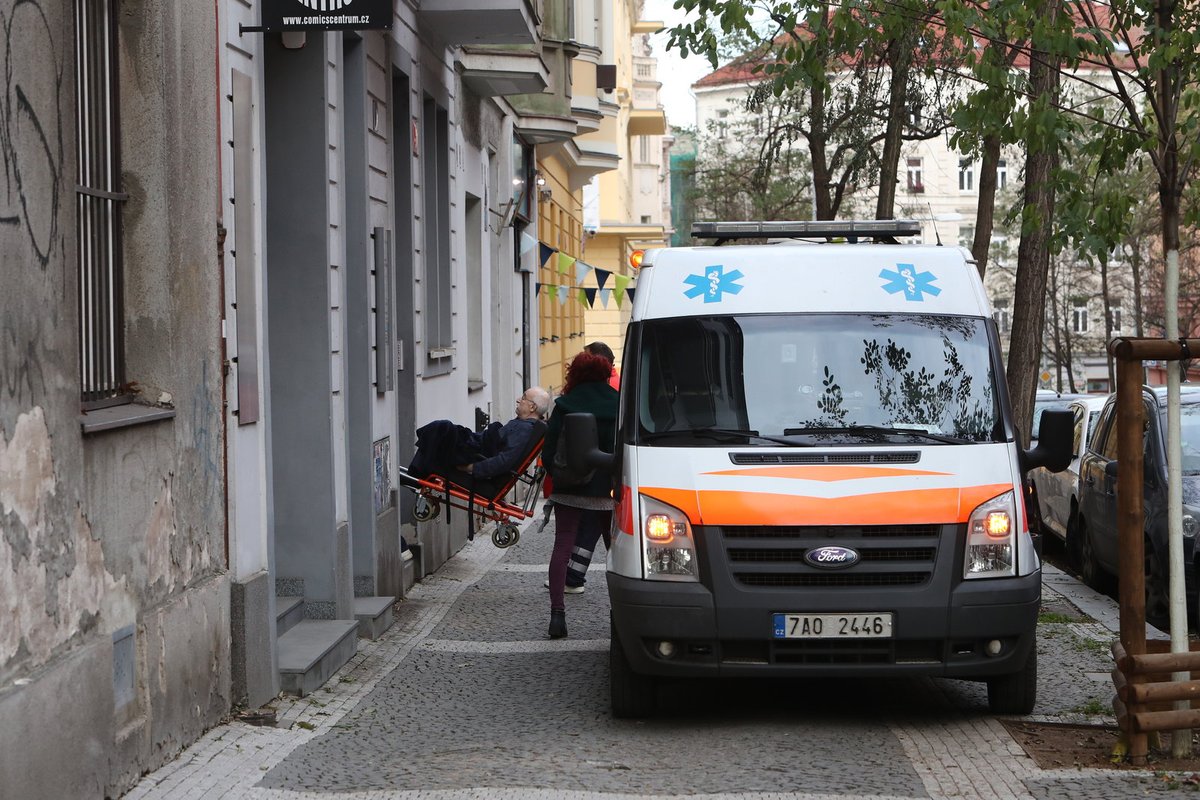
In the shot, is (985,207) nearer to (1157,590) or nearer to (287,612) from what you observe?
(1157,590)

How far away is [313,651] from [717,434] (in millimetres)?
2658

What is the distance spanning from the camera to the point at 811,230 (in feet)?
36.2

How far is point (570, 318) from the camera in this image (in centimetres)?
3288

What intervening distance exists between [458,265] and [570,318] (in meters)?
16.0

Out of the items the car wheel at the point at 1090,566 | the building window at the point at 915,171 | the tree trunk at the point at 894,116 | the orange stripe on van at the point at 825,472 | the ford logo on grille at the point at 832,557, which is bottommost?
the car wheel at the point at 1090,566

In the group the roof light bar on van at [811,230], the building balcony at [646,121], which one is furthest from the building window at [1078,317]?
the roof light bar on van at [811,230]

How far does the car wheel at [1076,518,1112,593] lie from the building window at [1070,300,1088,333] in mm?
43384

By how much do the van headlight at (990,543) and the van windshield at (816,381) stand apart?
0.43 m

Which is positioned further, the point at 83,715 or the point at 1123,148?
the point at 1123,148

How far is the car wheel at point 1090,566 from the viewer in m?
13.9

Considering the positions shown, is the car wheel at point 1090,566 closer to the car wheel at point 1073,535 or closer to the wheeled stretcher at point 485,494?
the car wheel at point 1073,535

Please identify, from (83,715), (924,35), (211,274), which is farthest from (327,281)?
(924,35)

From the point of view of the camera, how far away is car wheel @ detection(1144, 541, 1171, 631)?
1166 cm

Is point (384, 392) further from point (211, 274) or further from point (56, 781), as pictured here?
point (56, 781)
